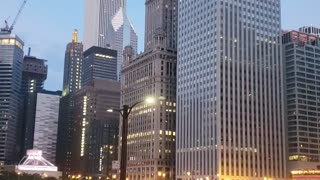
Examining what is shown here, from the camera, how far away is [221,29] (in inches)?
7613

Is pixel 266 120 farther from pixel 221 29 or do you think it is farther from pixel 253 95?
pixel 221 29

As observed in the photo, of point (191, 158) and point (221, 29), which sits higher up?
point (221, 29)

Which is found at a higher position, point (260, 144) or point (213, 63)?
point (213, 63)

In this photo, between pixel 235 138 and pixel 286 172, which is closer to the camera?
pixel 235 138

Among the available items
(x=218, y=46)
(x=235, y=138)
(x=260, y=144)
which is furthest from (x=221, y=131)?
(x=218, y=46)

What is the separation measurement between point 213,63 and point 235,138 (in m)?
28.1

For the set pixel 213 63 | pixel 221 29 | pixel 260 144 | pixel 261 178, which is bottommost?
pixel 261 178

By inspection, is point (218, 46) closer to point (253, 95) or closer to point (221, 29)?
point (221, 29)

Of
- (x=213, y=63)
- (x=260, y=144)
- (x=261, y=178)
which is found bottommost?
(x=261, y=178)

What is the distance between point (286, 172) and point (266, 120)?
69.0ft

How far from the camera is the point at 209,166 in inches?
7234

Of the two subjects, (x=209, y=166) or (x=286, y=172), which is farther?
(x=286, y=172)

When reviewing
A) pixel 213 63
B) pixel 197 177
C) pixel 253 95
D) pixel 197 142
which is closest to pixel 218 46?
pixel 213 63

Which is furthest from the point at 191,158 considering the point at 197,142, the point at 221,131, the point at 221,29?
the point at 221,29
